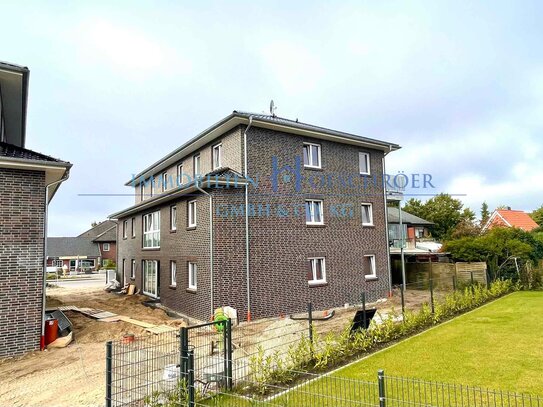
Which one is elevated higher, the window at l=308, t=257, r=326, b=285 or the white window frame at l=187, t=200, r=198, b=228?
the white window frame at l=187, t=200, r=198, b=228

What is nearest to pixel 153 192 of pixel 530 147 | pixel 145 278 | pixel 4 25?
pixel 145 278

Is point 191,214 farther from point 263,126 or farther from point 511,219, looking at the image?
point 511,219

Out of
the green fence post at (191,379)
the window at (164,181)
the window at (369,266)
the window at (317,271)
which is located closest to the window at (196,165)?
the window at (164,181)

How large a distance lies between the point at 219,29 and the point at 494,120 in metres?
15.2

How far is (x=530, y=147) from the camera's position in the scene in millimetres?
24203

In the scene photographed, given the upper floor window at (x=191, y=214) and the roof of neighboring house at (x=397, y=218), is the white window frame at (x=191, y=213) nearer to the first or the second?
the upper floor window at (x=191, y=214)

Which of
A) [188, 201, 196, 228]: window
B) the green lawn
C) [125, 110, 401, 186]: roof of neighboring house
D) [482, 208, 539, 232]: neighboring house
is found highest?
[125, 110, 401, 186]: roof of neighboring house

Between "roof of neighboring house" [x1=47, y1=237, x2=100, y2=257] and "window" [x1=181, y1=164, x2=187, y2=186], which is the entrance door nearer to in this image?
"window" [x1=181, y1=164, x2=187, y2=186]

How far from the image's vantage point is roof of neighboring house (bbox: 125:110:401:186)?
13.7 metres

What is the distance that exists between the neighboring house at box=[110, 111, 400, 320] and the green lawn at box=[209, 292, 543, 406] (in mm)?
5652

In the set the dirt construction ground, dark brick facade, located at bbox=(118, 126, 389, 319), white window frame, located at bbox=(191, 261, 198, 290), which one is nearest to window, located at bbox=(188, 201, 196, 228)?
dark brick facade, located at bbox=(118, 126, 389, 319)

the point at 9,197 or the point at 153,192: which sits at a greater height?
the point at 153,192

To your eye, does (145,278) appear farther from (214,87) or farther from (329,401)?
(329,401)

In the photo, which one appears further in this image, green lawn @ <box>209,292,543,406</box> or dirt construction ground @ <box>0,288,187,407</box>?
dirt construction ground @ <box>0,288,187,407</box>
